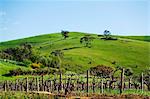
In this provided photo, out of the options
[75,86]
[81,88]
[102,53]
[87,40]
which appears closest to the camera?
[81,88]

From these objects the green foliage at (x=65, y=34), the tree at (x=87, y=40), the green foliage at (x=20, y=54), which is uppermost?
the green foliage at (x=65, y=34)

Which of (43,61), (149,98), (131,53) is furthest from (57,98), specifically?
(131,53)

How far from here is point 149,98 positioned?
25594mm

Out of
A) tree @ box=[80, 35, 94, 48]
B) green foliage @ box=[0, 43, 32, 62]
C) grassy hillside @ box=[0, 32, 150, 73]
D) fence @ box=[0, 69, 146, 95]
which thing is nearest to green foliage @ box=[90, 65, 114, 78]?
grassy hillside @ box=[0, 32, 150, 73]

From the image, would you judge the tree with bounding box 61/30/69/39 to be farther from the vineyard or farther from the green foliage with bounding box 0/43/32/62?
the vineyard

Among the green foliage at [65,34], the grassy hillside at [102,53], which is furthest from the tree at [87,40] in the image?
the green foliage at [65,34]

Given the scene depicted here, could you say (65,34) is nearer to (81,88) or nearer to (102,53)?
(102,53)

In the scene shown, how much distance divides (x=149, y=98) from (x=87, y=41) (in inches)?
3522

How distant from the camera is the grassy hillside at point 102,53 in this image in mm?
92188

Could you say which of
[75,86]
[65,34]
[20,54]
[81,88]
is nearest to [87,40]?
[65,34]

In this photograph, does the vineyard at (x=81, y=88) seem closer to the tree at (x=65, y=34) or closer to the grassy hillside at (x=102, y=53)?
the grassy hillside at (x=102, y=53)

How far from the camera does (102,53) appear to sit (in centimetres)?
10331

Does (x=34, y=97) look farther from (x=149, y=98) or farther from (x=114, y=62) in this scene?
(x=114, y=62)

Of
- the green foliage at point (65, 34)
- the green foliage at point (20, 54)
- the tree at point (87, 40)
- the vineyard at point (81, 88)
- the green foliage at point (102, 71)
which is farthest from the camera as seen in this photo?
the green foliage at point (65, 34)
